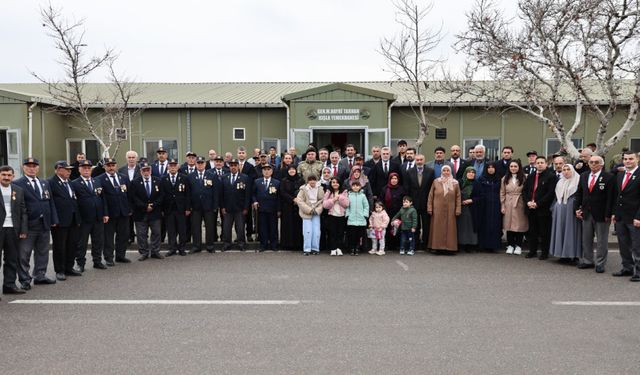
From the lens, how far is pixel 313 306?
21.7 feet

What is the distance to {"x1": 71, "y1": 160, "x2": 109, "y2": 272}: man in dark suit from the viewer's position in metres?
8.84

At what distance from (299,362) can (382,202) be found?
251 inches

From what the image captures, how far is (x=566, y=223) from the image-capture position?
9438 mm

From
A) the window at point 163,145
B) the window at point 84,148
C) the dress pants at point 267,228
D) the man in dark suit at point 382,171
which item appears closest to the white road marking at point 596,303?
the man in dark suit at point 382,171

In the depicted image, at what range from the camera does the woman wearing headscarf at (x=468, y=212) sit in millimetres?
10578

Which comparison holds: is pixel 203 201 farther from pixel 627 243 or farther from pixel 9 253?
pixel 627 243

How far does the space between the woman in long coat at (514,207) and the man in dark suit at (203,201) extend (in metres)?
5.81

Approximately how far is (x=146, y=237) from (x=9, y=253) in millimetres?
2932

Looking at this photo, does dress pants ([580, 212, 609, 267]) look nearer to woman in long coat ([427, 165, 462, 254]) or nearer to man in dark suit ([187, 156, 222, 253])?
woman in long coat ([427, 165, 462, 254])

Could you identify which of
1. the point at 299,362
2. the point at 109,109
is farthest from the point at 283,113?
the point at 299,362

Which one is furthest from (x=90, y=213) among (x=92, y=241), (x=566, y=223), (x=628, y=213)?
(x=628, y=213)

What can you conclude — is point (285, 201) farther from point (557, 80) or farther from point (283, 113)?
point (283, 113)

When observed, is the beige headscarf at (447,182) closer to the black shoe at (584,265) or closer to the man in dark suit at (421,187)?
the man in dark suit at (421,187)

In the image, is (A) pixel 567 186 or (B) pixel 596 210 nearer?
(B) pixel 596 210
